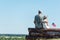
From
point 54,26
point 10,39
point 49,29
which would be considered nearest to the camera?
point 49,29

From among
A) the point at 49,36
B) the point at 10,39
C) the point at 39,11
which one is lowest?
the point at 10,39

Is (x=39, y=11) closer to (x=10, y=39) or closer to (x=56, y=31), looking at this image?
(x=56, y=31)

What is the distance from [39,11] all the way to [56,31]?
107 cm

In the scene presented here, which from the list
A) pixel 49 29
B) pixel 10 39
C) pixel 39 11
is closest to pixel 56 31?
pixel 49 29

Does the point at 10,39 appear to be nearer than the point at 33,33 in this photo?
No

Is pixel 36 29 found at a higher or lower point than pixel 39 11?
lower

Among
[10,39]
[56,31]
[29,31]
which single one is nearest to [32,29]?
[29,31]

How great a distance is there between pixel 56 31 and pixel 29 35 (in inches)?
44.8

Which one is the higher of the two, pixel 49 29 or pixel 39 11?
pixel 39 11

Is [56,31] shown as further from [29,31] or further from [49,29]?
[29,31]

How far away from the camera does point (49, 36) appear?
11.7 meters

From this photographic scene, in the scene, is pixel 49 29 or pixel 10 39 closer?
pixel 49 29

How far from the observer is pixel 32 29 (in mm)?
11867

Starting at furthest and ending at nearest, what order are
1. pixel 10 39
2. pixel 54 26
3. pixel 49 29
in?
pixel 10 39, pixel 54 26, pixel 49 29
